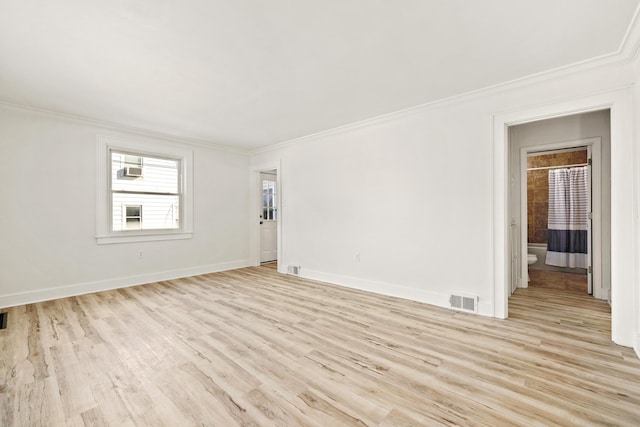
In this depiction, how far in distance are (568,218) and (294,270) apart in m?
5.53

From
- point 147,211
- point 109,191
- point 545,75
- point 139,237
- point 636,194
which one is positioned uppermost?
point 545,75

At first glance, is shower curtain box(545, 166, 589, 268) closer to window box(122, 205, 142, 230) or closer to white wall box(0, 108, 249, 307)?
white wall box(0, 108, 249, 307)

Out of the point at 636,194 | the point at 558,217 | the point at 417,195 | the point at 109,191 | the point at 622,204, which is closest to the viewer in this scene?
the point at 636,194

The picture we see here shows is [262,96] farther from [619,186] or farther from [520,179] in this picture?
[520,179]

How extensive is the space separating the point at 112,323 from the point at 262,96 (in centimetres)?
300

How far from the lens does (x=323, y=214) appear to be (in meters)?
4.87

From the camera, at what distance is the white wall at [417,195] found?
3.09 m

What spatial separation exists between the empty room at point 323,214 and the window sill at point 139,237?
0.08 ft

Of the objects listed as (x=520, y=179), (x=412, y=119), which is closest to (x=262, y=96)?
(x=412, y=119)

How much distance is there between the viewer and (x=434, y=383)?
1904 mm

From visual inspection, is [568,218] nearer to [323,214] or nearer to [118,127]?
[323,214]

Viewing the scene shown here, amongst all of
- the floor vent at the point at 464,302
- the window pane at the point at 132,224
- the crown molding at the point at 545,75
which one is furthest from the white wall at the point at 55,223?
the floor vent at the point at 464,302

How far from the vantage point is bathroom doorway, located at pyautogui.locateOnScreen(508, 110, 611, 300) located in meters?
3.62

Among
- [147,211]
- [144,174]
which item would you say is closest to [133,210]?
[147,211]
